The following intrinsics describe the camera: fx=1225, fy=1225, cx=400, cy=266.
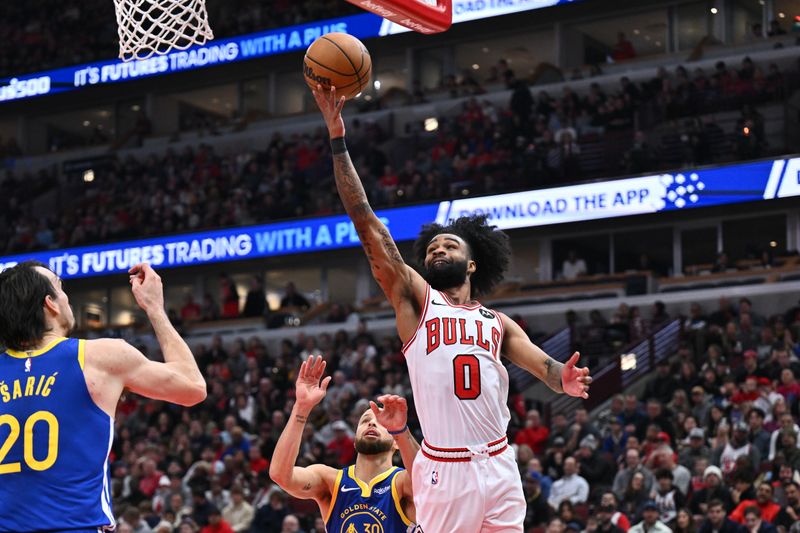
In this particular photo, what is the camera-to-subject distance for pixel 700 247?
24.8 meters

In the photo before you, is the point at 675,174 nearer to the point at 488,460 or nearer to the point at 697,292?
the point at 697,292

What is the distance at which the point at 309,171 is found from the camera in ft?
91.9

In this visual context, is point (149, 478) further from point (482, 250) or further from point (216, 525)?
point (482, 250)

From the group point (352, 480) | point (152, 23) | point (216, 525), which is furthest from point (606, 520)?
point (152, 23)

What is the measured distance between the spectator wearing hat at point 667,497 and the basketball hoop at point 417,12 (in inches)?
272

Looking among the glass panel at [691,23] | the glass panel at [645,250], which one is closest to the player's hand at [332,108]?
the glass panel at [645,250]

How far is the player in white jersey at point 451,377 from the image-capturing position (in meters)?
6.11

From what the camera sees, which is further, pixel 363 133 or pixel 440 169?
pixel 363 133

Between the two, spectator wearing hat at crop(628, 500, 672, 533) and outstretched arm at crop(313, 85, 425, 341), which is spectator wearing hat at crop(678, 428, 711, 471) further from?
outstretched arm at crop(313, 85, 425, 341)

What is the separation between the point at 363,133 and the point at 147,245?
5.58 metres

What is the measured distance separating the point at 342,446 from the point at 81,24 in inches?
860

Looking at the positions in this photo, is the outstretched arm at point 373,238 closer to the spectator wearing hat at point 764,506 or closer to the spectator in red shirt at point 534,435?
the spectator wearing hat at point 764,506

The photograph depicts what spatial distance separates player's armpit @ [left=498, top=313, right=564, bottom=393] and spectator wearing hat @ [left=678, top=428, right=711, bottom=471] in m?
7.84

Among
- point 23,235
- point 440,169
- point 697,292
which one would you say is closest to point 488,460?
point 697,292
